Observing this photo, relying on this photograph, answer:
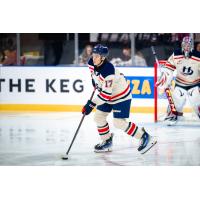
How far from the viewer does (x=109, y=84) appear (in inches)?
223

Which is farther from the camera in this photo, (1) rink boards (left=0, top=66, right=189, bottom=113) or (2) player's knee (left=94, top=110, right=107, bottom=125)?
(1) rink boards (left=0, top=66, right=189, bottom=113)

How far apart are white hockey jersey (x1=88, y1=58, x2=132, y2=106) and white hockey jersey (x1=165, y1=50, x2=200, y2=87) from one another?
99cm

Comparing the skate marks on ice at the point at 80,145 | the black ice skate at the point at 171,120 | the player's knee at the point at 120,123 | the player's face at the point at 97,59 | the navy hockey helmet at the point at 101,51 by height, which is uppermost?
the navy hockey helmet at the point at 101,51

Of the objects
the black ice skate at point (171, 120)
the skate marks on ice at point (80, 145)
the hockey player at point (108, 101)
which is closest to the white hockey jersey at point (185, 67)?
the black ice skate at point (171, 120)

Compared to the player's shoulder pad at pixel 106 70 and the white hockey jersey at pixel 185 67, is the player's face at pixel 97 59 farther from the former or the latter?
the white hockey jersey at pixel 185 67

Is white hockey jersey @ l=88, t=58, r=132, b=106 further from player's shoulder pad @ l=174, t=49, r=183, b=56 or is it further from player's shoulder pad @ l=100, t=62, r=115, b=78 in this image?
player's shoulder pad @ l=174, t=49, r=183, b=56

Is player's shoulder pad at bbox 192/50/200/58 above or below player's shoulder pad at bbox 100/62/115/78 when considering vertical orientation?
above

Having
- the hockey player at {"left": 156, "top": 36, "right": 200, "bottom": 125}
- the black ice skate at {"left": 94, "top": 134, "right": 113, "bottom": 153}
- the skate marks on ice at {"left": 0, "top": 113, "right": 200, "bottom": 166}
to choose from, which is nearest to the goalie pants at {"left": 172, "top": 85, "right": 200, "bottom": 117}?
the hockey player at {"left": 156, "top": 36, "right": 200, "bottom": 125}

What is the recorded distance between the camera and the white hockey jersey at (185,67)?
6.76 meters

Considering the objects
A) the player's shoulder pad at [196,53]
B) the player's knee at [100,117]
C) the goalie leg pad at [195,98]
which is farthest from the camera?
the goalie leg pad at [195,98]

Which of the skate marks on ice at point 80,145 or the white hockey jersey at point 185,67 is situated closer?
the skate marks on ice at point 80,145

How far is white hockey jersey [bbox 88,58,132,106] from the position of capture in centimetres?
567
